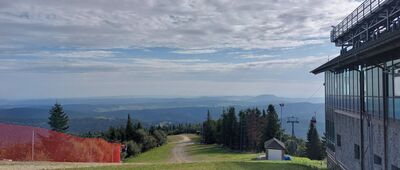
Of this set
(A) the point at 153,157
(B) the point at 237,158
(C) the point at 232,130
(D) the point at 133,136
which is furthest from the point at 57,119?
(B) the point at 237,158

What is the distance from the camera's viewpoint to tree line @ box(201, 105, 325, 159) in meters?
70.2

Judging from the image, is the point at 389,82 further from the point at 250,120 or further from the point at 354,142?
the point at 250,120

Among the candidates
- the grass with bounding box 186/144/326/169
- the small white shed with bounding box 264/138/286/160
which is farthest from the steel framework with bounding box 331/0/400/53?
the small white shed with bounding box 264/138/286/160

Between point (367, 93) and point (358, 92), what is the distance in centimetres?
191

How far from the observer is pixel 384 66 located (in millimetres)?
16844

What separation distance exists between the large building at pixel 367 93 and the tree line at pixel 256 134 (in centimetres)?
3880

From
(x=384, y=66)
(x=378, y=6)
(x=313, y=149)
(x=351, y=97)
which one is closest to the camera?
(x=384, y=66)

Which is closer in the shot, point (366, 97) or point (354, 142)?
point (366, 97)

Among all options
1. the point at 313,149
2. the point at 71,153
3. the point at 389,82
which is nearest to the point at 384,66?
the point at 389,82

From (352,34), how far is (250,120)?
49.0 m

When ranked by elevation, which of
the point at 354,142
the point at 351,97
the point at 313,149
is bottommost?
the point at 313,149

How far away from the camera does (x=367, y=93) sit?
19.9 m

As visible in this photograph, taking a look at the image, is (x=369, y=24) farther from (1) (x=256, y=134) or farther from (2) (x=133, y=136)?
(2) (x=133, y=136)

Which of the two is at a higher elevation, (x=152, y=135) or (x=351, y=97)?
(x=351, y=97)
